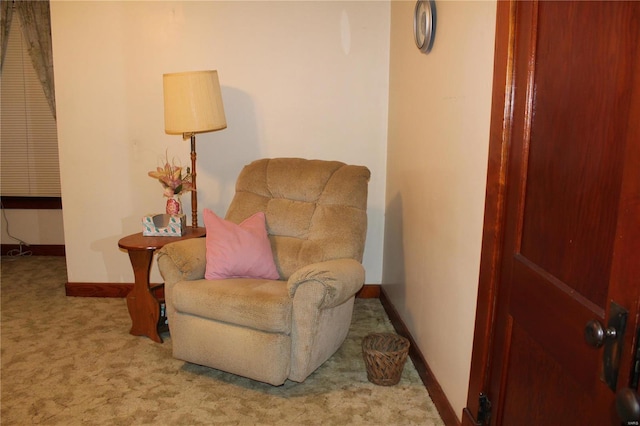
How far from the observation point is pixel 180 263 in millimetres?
2672

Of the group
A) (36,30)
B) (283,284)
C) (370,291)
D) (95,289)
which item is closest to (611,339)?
(283,284)

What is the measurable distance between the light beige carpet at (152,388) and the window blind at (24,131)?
1.78 metres

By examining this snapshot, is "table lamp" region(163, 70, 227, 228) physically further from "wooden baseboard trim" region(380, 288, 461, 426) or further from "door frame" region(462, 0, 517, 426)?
"door frame" region(462, 0, 517, 426)

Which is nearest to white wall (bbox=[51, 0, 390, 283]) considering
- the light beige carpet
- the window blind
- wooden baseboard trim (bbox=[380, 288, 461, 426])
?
wooden baseboard trim (bbox=[380, 288, 461, 426])

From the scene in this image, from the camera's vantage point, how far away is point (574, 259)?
1278 mm

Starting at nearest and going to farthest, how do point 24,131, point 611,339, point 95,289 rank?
point 611,339, point 95,289, point 24,131

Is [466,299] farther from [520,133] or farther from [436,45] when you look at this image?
[436,45]

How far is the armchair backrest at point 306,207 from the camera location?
9.31ft

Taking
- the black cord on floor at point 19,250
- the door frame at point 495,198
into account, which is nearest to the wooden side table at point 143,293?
the door frame at point 495,198

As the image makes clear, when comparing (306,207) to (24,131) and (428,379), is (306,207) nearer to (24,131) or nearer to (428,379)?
(428,379)

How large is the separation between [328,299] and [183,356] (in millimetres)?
841

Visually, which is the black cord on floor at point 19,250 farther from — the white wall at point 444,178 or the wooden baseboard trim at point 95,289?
the white wall at point 444,178

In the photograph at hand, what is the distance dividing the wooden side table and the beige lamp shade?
65cm

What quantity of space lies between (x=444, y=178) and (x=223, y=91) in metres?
1.91
